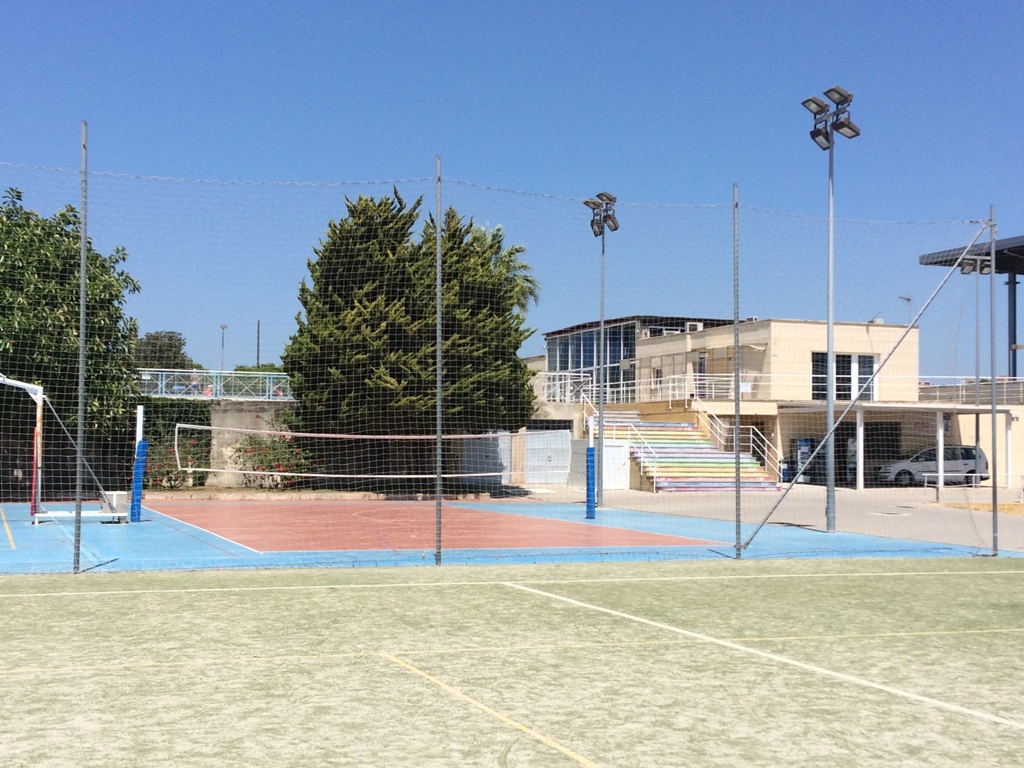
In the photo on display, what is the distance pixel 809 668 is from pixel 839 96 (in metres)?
12.5

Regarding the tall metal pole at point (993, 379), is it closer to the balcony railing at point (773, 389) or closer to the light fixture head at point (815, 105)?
the light fixture head at point (815, 105)

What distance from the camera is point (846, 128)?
1692cm

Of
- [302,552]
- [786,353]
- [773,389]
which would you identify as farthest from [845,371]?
[302,552]

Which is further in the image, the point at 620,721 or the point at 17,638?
the point at 17,638

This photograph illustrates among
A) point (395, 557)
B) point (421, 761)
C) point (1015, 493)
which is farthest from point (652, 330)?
point (421, 761)

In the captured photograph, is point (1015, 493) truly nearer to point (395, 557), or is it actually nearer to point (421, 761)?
→ point (395, 557)

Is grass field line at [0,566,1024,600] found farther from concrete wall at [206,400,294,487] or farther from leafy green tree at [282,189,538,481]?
concrete wall at [206,400,294,487]

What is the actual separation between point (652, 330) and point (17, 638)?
33596 millimetres

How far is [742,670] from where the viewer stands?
664cm

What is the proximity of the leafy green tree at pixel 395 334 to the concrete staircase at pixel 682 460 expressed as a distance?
5.70 meters

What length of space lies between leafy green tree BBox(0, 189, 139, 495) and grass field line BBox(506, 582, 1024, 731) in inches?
651

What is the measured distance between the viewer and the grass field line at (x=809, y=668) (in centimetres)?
553

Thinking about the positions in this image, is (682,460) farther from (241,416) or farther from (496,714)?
(496,714)

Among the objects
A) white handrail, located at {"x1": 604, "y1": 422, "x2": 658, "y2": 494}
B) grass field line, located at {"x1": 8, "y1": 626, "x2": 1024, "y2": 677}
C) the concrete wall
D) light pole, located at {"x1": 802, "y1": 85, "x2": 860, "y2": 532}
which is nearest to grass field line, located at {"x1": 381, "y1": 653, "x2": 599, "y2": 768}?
grass field line, located at {"x1": 8, "y1": 626, "x2": 1024, "y2": 677}
